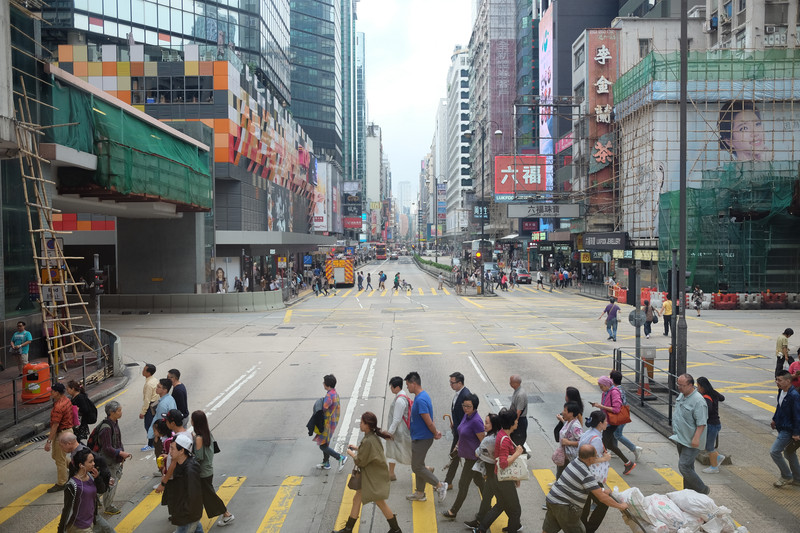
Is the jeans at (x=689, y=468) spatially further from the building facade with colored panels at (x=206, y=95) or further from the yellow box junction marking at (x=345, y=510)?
the building facade with colored panels at (x=206, y=95)

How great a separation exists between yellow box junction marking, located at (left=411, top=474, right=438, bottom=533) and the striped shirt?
185 centimetres

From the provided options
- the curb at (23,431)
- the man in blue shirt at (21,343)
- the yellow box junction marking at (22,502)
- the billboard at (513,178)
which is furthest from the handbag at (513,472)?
the billboard at (513,178)

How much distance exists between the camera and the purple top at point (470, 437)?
748 cm

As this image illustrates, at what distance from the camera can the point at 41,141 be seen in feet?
59.0

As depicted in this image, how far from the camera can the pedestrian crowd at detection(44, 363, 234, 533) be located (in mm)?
6133

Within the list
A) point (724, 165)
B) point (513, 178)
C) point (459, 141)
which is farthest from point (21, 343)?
point (459, 141)

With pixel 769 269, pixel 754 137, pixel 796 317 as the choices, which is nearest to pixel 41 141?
pixel 796 317

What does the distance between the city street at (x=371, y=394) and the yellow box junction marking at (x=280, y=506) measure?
1.0 inches

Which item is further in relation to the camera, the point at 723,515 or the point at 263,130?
the point at 263,130

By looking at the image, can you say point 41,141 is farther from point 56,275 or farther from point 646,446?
point 646,446

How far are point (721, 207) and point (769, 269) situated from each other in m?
4.57

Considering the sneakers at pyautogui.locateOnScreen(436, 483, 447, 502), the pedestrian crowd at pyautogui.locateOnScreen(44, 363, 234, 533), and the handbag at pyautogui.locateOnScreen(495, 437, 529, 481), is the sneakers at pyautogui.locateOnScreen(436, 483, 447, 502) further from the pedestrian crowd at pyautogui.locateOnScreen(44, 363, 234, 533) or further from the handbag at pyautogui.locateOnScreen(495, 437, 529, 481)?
the pedestrian crowd at pyautogui.locateOnScreen(44, 363, 234, 533)

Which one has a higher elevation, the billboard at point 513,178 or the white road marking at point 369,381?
the billboard at point 513,178

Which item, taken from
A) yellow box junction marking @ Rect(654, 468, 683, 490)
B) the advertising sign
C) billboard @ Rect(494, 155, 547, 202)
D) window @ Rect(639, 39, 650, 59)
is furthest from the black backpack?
window @ Rect(639, 39, 650, 59)
